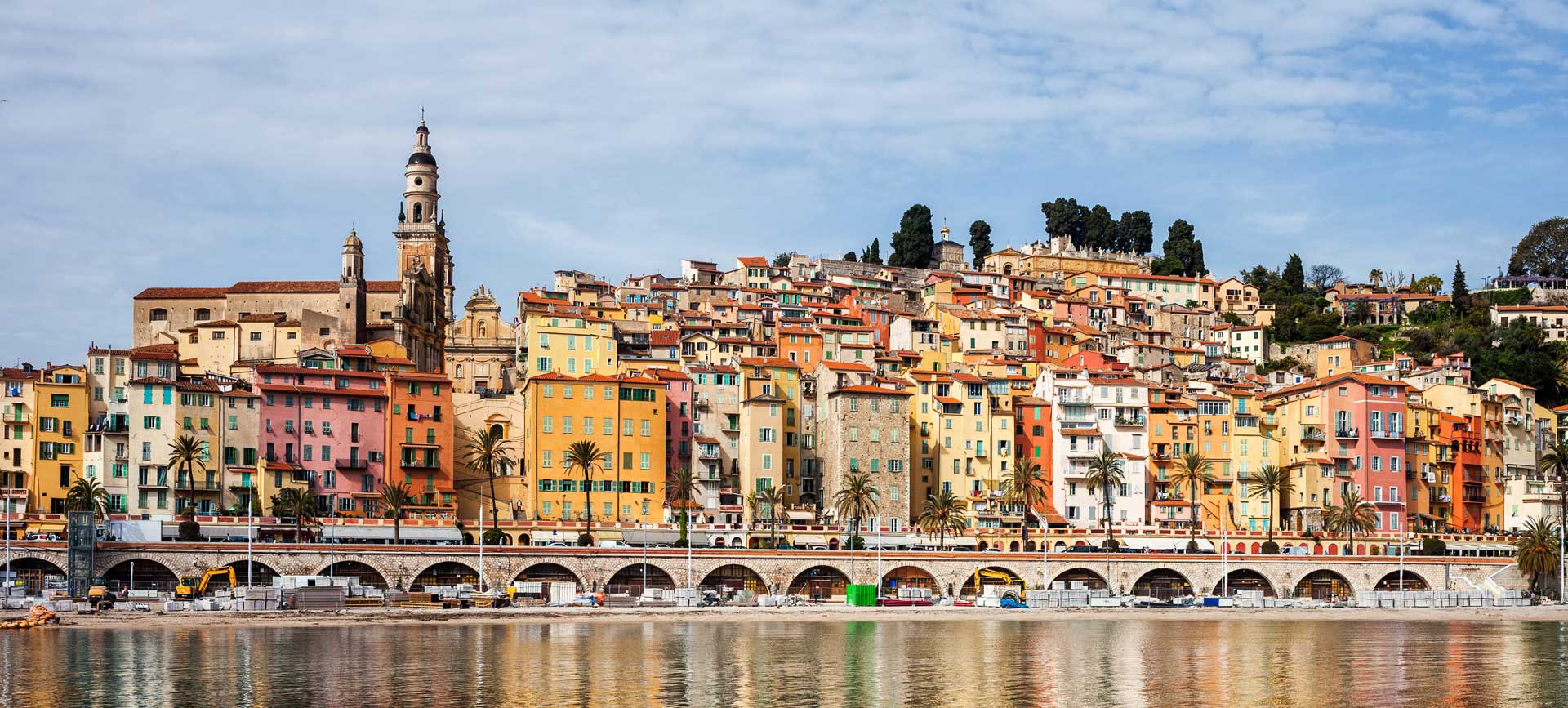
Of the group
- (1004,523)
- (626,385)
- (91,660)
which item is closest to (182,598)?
(91,660)

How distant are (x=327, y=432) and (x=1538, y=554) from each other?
73.7m

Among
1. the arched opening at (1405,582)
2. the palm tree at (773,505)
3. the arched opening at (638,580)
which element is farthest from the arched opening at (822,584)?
the arched opening at (1405,582)

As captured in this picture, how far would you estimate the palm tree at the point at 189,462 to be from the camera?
97994 mm

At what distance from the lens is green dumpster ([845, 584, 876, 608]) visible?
101938 mm

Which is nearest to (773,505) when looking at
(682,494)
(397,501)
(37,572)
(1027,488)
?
(682,494)

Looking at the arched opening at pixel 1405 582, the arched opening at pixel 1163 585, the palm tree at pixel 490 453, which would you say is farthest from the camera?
the palm tree at pixel 490 453

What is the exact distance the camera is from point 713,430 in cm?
11969

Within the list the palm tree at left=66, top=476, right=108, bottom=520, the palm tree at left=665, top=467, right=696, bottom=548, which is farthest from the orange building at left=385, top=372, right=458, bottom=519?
the palm tree at left=66, top=476, right=108, bottom=520

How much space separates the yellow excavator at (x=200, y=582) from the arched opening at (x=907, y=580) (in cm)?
3627

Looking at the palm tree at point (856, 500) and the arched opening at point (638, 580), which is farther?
the palm tree at point (856, 500)

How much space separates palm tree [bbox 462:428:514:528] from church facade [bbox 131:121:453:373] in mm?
20456

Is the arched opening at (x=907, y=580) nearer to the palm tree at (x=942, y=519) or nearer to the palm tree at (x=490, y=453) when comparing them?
the palm tree at (x=942, y=519)

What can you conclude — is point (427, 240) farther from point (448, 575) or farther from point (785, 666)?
point (785, 666)

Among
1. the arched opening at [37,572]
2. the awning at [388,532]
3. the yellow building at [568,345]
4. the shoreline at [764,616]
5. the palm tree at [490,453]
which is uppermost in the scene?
the yellow building at [568,345]
